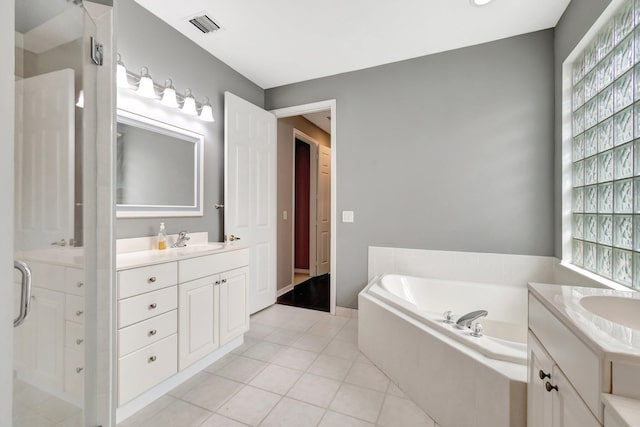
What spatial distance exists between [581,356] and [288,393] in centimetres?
149

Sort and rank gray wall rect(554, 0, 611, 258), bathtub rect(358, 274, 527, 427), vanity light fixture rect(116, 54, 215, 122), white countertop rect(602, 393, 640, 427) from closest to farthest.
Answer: white countertop rect(602, 393, 640, 427) < bathtub rect(358, 274, 527, 427) < gray wall rect(554, 0, 611, 258) < vanity light fixture rect(116, 54, 215, 122)

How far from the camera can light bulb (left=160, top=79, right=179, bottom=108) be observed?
1.98 m

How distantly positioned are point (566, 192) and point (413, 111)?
1390mm

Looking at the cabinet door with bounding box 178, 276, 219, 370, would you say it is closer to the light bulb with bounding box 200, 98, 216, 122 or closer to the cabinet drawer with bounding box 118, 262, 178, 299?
the cabinet drawer with bounding box 118, 262, 178, 299

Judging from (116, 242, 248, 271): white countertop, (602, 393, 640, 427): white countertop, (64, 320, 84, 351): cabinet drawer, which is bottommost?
(64, 320, 84, 351): cabinet drawer

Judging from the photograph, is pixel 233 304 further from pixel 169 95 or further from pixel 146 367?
pixel 169 95

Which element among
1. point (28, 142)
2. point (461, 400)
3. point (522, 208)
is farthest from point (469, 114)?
point (28, 142)

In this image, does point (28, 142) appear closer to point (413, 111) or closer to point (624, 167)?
point (624, 167)

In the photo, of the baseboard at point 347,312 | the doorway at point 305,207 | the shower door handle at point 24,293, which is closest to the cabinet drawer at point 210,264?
the shower door handle at point 24,293

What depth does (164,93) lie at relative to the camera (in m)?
1.98

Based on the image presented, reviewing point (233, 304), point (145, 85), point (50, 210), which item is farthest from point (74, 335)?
point (145, 85)

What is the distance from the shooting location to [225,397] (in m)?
1.59

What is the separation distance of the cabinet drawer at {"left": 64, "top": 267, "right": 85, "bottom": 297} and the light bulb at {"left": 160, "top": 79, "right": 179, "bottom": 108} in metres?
1.51

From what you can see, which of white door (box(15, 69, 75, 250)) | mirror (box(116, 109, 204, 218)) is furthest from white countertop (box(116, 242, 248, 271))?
white door (box(15, 69, 75, 250))
